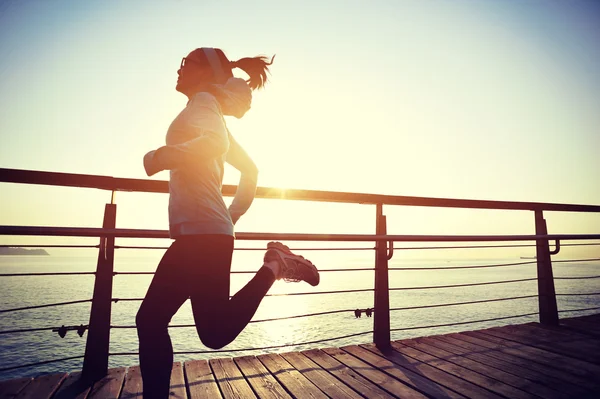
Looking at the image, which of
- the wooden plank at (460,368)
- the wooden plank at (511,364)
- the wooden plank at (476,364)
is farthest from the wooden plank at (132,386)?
the wooden plank at (511,364)

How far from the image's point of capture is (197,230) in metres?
1.19

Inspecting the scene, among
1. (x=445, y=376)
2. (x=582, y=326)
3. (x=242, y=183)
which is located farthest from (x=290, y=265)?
(x=582, y=326)

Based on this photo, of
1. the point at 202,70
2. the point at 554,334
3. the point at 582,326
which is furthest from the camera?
the point at 582,326

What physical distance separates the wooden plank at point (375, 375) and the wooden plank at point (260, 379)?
51 cm

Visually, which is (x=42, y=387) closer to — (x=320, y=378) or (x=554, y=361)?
(x=320, y=378)

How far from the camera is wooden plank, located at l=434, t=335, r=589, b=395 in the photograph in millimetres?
1815

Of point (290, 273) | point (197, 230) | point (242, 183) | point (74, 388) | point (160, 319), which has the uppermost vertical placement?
point (242, 183)

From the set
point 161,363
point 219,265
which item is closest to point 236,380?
point 161,363

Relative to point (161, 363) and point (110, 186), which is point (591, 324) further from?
point (110, 186)

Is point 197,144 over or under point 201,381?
over

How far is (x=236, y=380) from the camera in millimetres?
1857

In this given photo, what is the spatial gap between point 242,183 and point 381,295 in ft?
5.26

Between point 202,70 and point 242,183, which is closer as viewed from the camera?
point 202,70

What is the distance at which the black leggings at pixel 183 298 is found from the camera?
1.16 m
